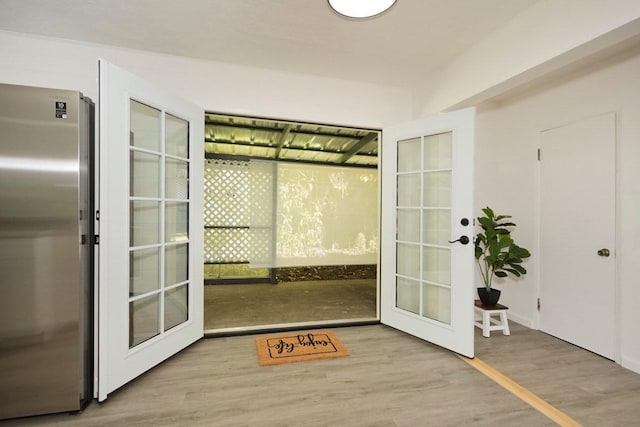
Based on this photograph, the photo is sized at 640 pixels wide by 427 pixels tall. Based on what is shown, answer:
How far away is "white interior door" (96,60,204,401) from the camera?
166 cm

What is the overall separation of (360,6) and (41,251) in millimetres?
2215

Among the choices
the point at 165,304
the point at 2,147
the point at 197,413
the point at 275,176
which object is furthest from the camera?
the point at 275,176

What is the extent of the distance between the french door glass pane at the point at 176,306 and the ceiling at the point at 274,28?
6.38 ft

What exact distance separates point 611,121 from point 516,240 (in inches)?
50.1

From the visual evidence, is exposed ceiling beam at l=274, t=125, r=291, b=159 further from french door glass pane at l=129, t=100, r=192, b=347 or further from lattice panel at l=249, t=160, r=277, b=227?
french door glass pane at l=129, t=100, r=192, b=347

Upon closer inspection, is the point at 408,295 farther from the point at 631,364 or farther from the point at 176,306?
the point at 176,306

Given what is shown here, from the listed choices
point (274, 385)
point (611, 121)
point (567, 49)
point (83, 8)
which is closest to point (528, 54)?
point (567, 49)

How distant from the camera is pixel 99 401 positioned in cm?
161

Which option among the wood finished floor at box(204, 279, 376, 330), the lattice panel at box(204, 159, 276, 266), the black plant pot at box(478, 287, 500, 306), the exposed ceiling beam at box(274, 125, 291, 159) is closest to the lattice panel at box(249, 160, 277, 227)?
the lattice panel at box(204, 159, 276, 266)

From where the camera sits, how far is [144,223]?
1.97m

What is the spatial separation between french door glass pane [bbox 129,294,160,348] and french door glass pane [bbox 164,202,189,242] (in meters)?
0.46

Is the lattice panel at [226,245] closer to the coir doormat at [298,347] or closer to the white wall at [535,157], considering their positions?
the coir doormat at [298,347]

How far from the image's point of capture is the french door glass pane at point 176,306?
2.13m

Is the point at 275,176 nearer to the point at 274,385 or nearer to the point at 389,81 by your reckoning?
the point at 389,81
